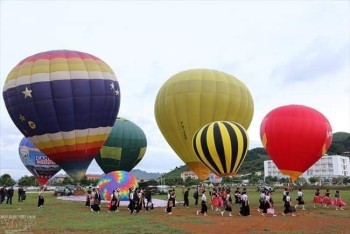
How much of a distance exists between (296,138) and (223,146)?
6296 millimetres

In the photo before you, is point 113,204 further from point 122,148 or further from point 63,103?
point 122,148

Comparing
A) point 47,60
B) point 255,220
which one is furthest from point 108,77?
point 255,220

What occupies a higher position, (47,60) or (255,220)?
(47,60)

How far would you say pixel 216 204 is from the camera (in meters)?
26.1

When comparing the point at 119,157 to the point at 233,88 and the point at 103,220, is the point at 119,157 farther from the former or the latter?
the point at 103,220

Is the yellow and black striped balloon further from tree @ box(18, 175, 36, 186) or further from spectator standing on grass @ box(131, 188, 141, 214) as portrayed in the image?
tree @ box(18, 175, 36, 186)

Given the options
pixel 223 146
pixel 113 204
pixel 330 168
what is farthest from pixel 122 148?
pixel 330 168

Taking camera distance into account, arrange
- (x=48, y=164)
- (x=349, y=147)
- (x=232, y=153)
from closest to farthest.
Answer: (x=232, y=153) → (x=48, y=164) → (x=349, y=147)

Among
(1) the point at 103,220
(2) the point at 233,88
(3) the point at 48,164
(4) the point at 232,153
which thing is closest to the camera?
(1) the point at 103,220

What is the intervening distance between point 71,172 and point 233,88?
46.0 ft

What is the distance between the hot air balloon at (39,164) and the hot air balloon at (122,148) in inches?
177

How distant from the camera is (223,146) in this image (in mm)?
25203

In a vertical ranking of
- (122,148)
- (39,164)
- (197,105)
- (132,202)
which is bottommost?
(132,202)

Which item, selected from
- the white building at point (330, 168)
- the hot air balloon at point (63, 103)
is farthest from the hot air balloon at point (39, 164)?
the white building at point (330, 168)
